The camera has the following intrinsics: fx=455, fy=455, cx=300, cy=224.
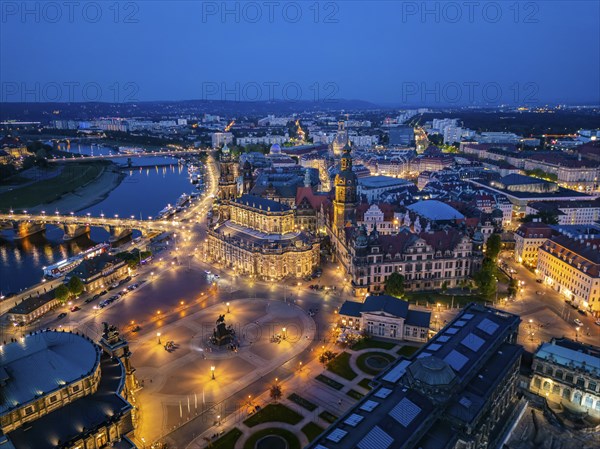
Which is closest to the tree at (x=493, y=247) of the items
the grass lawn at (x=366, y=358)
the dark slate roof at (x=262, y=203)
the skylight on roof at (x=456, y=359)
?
the grass lawn at (x=366, y=358)

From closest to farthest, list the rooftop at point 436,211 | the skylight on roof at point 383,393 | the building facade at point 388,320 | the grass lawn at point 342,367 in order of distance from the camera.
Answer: the skylight on roof at point 383,393 → the grass lawn at point 342,367 → the building facade at point 388,320 → the rooftop at point 436,211

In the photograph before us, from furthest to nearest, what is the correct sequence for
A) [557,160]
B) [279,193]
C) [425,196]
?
[557,160] < [425,196] < [279,193]

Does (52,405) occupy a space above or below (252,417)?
above

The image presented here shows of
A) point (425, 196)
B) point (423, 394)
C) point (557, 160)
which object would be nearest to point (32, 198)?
point (425, 196)

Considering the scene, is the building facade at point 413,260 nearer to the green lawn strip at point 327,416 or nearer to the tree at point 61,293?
the green lawn strip at point 327,416

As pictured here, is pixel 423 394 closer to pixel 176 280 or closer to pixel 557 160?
pixel 176 280

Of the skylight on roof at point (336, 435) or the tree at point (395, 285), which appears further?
the tree at point (395, 285)

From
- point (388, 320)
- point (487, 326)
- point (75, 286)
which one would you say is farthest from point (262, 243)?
point (487, 326)

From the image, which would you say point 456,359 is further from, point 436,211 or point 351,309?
point 436,211
